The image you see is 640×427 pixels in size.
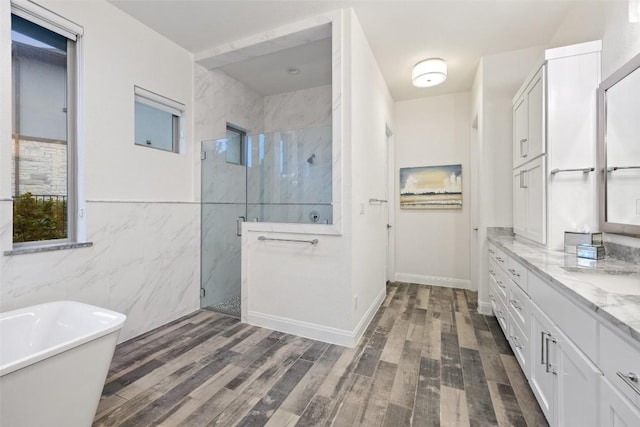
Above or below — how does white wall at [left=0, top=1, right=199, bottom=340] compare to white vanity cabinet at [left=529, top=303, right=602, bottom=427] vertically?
above

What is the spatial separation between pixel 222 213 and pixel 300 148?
3.97 ft

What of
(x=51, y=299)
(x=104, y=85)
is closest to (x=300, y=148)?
(x=104, y=85)

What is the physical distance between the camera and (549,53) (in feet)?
6.66

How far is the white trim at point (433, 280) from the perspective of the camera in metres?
3.98

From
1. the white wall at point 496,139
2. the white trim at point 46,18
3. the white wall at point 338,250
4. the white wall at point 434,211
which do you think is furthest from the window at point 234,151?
the white wall at point 496,139

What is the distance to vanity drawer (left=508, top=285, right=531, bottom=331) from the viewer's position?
5.77 feet

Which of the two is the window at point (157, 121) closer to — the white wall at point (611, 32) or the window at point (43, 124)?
the window at point (43, 124)

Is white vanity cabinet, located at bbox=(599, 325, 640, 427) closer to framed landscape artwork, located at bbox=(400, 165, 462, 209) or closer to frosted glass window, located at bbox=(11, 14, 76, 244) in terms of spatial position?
frosted glass window, located at bbox=(11, 14, 76, 244)

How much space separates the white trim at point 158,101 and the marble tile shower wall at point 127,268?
3.13 feet

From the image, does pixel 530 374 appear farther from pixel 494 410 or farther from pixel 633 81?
pixel 633 81

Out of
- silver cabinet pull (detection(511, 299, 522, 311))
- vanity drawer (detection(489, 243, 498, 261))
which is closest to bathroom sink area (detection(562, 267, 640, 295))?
silver cabinet pull (detection(511, 299, 522, 311))

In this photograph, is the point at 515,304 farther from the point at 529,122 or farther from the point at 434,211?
the point at 434,211

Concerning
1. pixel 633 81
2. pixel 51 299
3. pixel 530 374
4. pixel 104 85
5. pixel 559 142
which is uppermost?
pixel 104 85

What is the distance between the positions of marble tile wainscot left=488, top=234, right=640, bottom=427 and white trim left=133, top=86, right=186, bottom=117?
3.27 meters
